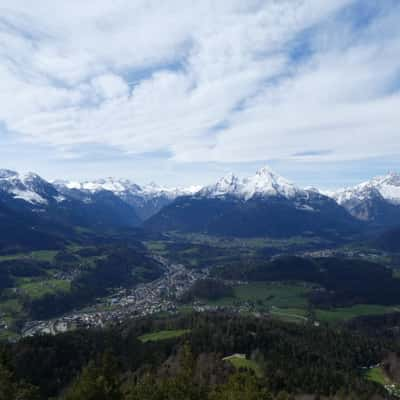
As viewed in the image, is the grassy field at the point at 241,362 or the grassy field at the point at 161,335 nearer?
the grassy field at the point at 241,362

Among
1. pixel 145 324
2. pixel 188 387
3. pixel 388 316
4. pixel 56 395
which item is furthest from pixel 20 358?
pixel 388 316

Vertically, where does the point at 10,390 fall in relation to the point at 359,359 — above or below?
above

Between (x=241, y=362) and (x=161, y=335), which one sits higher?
(x=241, y=362)

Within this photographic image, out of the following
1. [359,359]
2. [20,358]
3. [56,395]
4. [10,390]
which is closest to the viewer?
[10,390]

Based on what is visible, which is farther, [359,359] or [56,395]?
[359,359]

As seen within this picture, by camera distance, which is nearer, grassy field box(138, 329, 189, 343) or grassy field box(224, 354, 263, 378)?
grassy field box(224, 354, 263, 378)

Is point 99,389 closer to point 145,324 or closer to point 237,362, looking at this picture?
point 237,362

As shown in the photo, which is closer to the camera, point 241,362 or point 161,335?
point 241,362

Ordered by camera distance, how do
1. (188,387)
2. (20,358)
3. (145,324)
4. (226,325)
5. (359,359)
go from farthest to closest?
(145,324) → (226,325) → (359,359) → (20,358) → (188,387)
